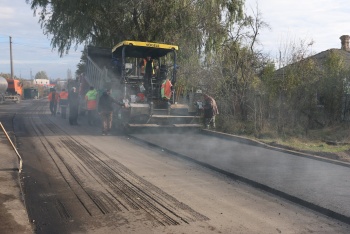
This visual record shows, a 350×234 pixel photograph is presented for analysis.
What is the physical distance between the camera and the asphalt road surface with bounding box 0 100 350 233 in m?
4.80

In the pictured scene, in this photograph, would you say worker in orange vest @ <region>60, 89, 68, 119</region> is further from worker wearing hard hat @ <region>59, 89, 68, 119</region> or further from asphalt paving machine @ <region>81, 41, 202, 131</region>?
asphalt paving machine @ <region>81, 41, 202, 131</region>

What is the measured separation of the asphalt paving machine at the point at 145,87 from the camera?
13.3 metres

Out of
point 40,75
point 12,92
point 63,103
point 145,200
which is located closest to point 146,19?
point 63,103

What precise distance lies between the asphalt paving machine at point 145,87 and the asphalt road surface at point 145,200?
390cm

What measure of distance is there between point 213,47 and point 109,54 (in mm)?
5965

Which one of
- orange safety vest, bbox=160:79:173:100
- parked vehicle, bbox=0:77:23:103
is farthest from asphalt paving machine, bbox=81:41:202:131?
parked vehicle, bbox=0:77:23:103

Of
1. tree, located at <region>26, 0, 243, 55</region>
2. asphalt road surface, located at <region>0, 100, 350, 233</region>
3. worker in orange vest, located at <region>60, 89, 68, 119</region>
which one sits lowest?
asphalt road surface, located at <region>0, 100, 350, 233</region>

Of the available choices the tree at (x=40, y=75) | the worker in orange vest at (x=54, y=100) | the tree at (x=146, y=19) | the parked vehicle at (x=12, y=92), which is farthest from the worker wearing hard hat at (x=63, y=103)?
the tree at (x=40, y=75)

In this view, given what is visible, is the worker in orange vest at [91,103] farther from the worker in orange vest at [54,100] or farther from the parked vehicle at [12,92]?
the parked vehicle at [12,92]

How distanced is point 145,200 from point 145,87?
890 cm

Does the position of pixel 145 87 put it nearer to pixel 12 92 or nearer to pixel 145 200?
pixel 145 200

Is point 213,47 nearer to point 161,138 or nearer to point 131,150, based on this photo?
point 161,138

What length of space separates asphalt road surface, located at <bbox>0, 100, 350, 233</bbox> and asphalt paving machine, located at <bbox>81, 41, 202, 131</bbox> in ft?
12.8

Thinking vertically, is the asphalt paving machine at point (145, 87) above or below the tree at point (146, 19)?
below
